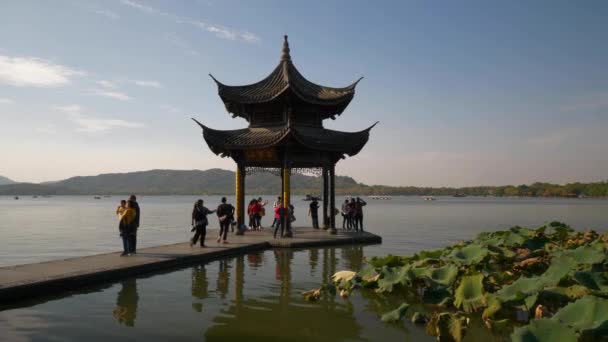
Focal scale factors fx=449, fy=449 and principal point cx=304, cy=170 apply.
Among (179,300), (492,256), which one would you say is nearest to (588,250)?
(492,256)

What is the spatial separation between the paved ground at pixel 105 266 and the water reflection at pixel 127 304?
0.66 meters

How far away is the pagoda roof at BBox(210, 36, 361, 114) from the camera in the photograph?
59.2 ft

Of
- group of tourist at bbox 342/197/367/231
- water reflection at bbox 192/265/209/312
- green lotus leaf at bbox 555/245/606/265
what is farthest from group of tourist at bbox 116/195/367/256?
green lotus leaf at bbox 555/245/606/265

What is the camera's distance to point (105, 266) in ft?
32.8

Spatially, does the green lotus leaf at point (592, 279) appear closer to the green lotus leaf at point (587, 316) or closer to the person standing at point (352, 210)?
the green lotus leaf at point (587, 316)

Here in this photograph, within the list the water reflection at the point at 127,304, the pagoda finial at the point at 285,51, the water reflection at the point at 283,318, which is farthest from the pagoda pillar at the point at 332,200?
the water reflection at the point at 127,304

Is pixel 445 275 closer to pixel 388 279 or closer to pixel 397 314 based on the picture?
pixel 388 279

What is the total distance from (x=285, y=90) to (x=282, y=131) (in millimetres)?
1816

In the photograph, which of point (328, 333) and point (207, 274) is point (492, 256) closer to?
point (328, 333)

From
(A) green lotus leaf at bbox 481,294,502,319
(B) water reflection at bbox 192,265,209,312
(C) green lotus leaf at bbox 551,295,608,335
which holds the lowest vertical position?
(B) water reflection at bbox 192,265,209,312

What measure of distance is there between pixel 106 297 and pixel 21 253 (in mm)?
10247

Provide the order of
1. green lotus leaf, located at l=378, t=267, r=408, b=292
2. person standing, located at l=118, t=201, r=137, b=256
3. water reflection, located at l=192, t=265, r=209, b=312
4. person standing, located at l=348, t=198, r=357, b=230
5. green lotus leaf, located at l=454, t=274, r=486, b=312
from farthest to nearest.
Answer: person standing, located at l=348, t=198, r=357, b=230, person standing, located at l=118, t=201, r=137, b=256, water reflection, located at l=192, t=265, r=209, b=312, green lotus leaf, located at l=378, t=267, r=408, b=292, green lotus leaf, located at l=454, t=274, r=486, b=312

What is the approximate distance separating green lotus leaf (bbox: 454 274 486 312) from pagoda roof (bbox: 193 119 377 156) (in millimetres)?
10734

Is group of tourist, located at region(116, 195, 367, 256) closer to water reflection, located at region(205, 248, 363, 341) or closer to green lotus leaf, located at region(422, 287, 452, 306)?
water reflection, located at region(205, 248, 363, 341)
